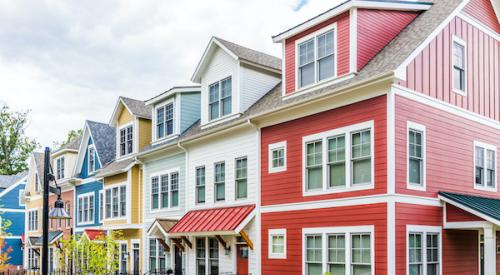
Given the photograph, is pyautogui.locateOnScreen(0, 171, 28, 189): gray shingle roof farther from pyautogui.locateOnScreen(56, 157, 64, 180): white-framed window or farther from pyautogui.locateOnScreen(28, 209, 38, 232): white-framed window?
pyautogui.locateOnScreen(56, 157, 64, 180): white-framed window

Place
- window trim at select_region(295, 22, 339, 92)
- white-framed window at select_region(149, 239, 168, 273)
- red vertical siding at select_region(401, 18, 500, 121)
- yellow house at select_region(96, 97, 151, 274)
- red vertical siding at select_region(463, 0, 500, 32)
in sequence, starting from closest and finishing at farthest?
red vertical siding at select_region(401, 18, 500, 121)
window trim at select_region(295, 22, 339, 92)
red vertical siding at select_region(463, 0, 500, 32)
white-framed window at select_region(149, 239, 168, 273)
yellow house at select_region(96, 97, 151, 274)

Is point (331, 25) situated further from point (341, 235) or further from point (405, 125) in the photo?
point (341, 235)

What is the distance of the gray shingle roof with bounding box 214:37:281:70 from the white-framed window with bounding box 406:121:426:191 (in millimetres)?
8463

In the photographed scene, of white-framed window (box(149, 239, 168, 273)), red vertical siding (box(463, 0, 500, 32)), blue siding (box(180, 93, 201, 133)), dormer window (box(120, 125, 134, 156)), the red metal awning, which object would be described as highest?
red vertical siding (box(463, 0, 500, 32))

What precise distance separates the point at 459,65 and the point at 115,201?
803 inches

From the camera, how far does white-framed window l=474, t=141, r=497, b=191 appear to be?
20.6m

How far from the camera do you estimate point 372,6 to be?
19.2m

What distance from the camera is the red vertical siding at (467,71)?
723 inches

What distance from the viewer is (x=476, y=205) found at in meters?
17.9

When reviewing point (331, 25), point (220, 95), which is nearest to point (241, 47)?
point (220, 95)

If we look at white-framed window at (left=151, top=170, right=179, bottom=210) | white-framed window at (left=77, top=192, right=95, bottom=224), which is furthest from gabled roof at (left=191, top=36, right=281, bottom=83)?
white-framed window at (left=77, top=192, right=95, bottom=224)

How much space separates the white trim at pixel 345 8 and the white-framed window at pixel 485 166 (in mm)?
5190

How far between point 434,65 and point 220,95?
961cm

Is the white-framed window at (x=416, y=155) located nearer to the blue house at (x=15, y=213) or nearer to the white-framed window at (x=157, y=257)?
the white-framed window at (x=157, y=257)
